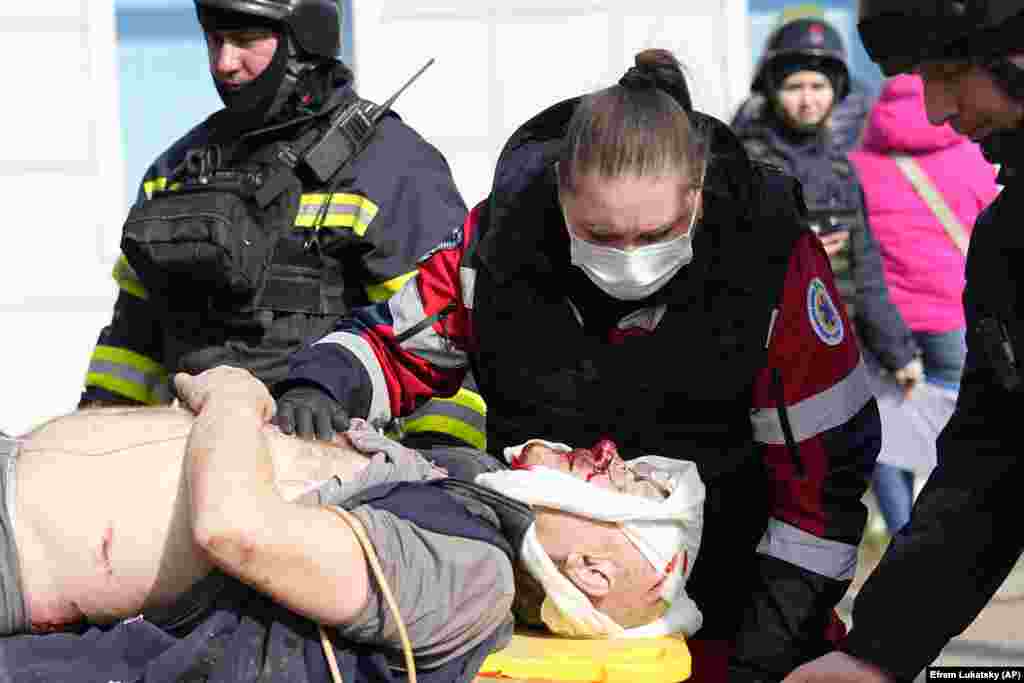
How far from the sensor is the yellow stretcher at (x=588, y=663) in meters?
2.88

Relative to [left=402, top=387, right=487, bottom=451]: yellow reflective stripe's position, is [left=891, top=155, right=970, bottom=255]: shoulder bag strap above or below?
above

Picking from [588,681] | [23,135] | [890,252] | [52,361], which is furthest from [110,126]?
[588,681]

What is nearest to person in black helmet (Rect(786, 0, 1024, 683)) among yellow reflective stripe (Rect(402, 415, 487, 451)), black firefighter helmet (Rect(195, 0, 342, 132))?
yellow reflective stripe (Rect(402, 415, 487, 451))

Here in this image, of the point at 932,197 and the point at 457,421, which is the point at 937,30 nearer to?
the point at 457,421

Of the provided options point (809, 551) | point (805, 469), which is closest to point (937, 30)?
point (805, 469)

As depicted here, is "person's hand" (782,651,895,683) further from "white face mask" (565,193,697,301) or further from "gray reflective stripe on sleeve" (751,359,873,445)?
"white face mask" (565,193,697,301)

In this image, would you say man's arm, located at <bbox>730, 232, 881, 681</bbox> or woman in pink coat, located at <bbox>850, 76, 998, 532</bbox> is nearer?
man's arm, located at <bbox>730, 232, 881, 681</bbox>

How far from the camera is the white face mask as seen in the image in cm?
304

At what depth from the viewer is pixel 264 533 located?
8.57ft

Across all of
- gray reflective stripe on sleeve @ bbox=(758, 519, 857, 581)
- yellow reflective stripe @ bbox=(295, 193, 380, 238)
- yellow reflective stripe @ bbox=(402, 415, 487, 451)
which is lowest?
gray reflective stripe on sleeve @ bbox=(758, 519, 857, 581)

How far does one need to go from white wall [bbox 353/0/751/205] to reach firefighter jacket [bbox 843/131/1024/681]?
4.39m

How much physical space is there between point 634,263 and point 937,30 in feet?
2.35

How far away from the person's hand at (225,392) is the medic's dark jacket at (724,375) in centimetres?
30

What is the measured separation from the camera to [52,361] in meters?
6.94
